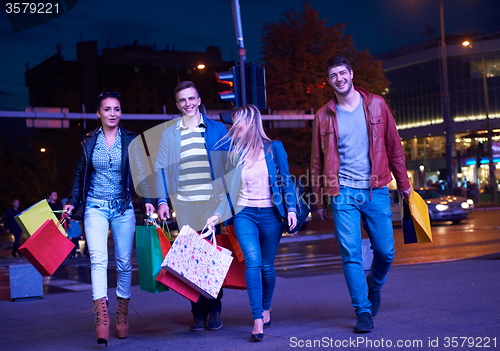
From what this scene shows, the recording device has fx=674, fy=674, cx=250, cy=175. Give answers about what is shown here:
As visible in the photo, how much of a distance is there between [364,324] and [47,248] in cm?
265

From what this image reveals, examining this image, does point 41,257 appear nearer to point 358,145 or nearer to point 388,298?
point 358,145

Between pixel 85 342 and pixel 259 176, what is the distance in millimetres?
1991

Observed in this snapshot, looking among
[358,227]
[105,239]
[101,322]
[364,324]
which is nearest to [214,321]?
[101,322]

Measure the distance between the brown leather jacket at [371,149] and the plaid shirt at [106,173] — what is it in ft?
5.54

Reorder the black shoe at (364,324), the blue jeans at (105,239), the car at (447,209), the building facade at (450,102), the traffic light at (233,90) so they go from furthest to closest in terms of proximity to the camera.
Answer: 1. the building facade at (450,102)
2. the car at (447,209)
3. the traffic light at (233,90)
4. the blue jeans at (105,239)
5. the black shoe at (364,324)

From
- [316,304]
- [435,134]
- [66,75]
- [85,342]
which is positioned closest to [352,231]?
[316,304]

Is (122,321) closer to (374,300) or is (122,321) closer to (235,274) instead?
(235,274)

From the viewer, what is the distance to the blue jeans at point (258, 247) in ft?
17.8

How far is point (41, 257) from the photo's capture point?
5.50 metres

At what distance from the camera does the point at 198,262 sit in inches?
211

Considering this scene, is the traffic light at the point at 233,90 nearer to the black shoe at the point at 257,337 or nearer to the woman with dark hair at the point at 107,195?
the woman with dark hair at the point at 107,195

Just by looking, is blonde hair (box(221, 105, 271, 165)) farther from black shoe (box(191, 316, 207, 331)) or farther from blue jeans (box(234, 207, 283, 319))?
black shoe (box(191, 316, 207, 331))

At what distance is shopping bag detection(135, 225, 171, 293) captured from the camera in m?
5.52

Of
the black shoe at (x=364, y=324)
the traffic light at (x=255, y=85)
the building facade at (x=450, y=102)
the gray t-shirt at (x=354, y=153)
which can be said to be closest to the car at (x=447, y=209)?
the traffic light at (x=255, y=85)
